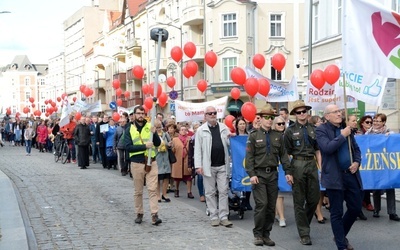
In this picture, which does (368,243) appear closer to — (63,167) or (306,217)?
(306,217)

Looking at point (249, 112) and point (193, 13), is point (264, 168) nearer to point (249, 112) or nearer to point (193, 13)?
point (249, 112)

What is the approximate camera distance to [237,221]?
11.3 metres

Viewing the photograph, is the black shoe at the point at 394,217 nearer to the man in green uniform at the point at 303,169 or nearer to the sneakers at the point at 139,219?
the man in green uniform at the point at 303,169

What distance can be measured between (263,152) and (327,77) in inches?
327

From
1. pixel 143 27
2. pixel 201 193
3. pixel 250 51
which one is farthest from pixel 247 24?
pixel 201 193

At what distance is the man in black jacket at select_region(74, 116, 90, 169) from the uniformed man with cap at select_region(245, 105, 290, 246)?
566 inches

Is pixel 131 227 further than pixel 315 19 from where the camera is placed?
No

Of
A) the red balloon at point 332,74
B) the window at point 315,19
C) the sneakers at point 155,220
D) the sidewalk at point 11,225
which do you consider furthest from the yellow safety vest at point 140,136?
the window at point 315,19

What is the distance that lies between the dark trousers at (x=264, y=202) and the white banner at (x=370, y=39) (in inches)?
76.4

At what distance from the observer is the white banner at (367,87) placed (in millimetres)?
14883

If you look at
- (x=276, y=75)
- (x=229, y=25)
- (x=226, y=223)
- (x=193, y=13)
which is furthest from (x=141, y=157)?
(x=193, y=13)

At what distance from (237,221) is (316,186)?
251 cm

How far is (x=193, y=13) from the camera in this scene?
53.2 meters

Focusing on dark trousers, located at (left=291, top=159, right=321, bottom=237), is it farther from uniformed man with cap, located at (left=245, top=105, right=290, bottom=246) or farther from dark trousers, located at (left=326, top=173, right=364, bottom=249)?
dark trousers, located at (left=326, top=173, right=364, bottom=249)
